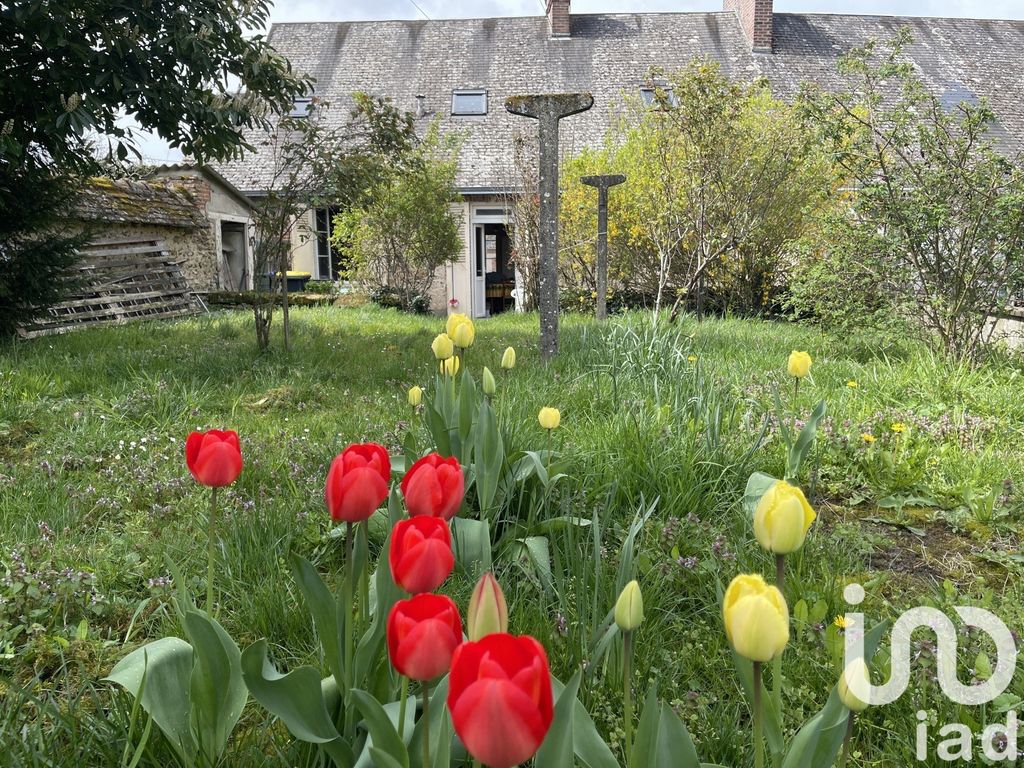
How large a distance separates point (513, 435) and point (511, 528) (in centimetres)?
55

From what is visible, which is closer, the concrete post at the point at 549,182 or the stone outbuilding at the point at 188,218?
the concrete post at the point at 549,182

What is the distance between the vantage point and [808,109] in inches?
225

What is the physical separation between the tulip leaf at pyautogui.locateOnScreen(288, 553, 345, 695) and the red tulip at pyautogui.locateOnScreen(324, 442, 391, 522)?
0.72 feet

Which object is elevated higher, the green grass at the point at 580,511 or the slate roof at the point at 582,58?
the slate roof at the point at 582,58

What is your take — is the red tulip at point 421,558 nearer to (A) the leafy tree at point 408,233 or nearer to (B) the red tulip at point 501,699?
(B) the red tulip at point 501,699

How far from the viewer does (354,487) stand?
42.8 inches

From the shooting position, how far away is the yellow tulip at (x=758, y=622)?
0.74 metres

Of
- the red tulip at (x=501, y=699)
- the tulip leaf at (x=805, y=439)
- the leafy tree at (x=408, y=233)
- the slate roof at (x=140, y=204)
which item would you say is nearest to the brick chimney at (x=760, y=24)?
the leafy tree at (x=408, y=233)

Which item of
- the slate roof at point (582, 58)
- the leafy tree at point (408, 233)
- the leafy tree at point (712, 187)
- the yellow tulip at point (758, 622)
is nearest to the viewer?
the yellow tulip at point (758, 622)

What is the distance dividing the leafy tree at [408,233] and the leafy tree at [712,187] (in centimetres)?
231

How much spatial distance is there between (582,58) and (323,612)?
19398 millimetres

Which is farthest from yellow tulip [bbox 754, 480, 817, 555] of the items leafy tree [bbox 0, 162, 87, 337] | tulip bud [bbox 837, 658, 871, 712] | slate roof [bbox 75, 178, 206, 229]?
slate roof [bbox 75, 178, 206, 229]

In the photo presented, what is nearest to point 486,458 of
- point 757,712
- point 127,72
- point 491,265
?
point 757,712

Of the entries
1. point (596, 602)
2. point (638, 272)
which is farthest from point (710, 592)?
point (638, 272)
